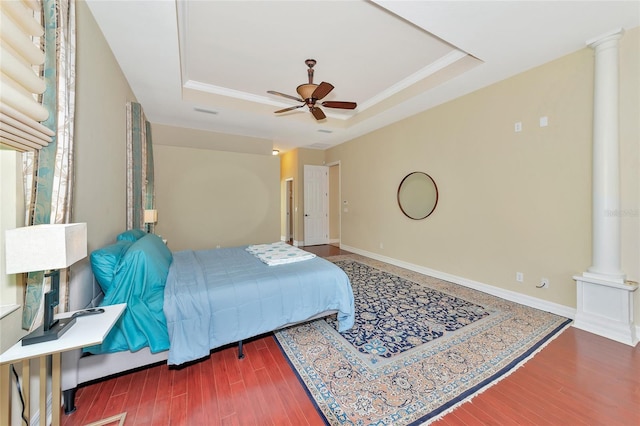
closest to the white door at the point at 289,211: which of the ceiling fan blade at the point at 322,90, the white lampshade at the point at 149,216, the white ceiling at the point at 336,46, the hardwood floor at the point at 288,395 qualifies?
the white ceiling at the point at 336,46

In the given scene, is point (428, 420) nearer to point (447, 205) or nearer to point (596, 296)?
point (596, 296)

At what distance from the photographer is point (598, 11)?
7.07 ft

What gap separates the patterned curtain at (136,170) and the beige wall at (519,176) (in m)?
4.39

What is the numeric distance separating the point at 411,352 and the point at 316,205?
541 cm

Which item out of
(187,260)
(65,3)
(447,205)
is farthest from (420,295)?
(65,3)

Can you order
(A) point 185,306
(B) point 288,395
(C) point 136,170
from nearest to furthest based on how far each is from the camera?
(B) point 288,395 → (A) point 185,306 → (C) point 136,170

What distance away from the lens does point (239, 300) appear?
202 centimetres

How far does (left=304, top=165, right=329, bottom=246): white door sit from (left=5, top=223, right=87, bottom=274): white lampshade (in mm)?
6013

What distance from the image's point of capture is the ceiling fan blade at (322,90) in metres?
2.79

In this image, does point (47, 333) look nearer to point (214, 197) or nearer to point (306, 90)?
point (306, 90)

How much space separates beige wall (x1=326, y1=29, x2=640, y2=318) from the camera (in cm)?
263

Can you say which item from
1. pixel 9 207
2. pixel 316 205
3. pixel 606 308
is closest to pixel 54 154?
pixel 9 207

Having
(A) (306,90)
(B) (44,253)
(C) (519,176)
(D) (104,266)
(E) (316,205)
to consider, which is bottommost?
(D) (104,266)

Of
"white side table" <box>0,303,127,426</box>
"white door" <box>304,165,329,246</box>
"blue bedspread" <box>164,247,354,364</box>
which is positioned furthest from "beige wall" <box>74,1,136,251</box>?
"white door" <box>304,165,329,246</box>
